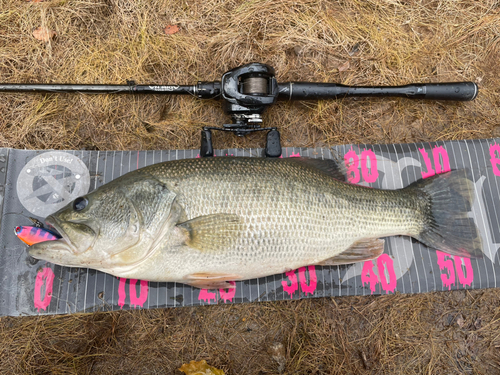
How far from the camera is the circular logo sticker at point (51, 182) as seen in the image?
2.96 m

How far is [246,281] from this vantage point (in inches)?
117

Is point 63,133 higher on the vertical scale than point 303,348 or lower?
higher

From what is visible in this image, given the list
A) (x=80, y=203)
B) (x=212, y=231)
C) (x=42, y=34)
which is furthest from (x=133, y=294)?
(x=42, y=34)

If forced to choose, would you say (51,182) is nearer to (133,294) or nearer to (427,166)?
(133,294)

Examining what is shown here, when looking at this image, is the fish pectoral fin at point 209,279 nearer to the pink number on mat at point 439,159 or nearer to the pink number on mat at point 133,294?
the pink number on mat at point 133,294

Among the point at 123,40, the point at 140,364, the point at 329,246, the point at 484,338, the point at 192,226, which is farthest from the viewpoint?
the point at 123,40

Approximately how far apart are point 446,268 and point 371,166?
52.2 inches

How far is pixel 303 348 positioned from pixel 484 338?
196 cm

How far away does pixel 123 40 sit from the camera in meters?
3.32

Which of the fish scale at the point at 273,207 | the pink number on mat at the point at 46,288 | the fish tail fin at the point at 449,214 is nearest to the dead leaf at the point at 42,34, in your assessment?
the fish scale at the point at 273,207

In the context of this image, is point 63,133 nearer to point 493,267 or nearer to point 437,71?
point 437,71

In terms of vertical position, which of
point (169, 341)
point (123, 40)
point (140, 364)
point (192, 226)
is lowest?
point (140, 364)

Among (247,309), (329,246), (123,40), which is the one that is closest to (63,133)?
(123,40)

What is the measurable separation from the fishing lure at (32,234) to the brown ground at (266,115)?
86cm
